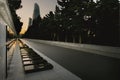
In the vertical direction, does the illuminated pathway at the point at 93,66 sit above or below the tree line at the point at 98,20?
below

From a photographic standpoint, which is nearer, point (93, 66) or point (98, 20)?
point (93, 66)

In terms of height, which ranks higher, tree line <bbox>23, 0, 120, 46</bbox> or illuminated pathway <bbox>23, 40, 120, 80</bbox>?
tree line <bbox>23, 0, 120, 46</bbox>

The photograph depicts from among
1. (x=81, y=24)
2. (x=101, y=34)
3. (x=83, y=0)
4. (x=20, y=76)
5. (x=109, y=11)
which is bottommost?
(x=20, y=76)

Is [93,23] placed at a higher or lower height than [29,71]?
higher

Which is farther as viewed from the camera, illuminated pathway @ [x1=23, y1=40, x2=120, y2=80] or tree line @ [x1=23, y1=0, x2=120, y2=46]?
tree line @ [x1=23, y1=0, x2=120, y2=46]

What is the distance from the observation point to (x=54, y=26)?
44906 millimetres

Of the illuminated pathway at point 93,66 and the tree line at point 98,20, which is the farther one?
the tree line at point 98,20

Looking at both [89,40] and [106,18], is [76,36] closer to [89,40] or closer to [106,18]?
[89,40]

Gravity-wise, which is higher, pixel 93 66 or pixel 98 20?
pixel 98 20

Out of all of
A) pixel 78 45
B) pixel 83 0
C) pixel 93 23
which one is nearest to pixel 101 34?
pixel 93 23

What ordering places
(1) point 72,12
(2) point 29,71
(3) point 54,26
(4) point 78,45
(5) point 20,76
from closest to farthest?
(5) point 20,76 < (2) point 29,71 < (4) point 78,45 < (1) point 72,12 < (3) point 54,26

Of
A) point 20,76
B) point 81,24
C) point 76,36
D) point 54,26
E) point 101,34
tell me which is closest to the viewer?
point 20,76

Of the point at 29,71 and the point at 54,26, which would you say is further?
the point at 54,26

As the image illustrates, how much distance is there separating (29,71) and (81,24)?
73.9ft
